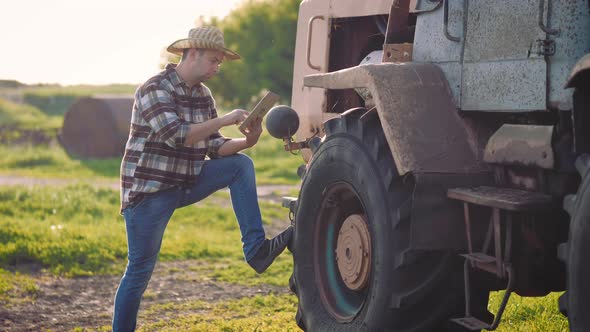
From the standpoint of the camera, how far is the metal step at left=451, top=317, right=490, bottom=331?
3975mm

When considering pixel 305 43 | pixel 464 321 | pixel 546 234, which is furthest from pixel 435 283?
pixel 305 43

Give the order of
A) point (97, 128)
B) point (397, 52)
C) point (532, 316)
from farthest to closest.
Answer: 1. point (97, 128)
2. point (532, 316)
3. point (397, 52)

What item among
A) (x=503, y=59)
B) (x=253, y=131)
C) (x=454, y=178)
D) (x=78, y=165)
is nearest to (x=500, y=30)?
(x=503, y=59)

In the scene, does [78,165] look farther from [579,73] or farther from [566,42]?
[579,73]

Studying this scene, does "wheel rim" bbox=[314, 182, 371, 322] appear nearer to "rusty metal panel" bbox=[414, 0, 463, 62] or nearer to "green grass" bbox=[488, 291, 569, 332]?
"rusty metal panel" bbox=[414, 0, 463, 62]

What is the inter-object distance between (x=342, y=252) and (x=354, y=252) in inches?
5.9

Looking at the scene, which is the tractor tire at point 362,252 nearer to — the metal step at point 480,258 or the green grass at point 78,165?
the metal step at point 480,258

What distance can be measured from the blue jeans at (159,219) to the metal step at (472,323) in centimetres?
189

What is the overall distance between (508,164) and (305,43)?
327 centimetres

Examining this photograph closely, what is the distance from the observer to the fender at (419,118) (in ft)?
13.9

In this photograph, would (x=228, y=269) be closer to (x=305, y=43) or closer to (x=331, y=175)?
(x=305, y=43)

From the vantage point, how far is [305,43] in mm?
7082

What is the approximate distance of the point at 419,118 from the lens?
4.35 m

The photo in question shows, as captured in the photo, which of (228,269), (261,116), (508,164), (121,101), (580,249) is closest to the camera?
(580,249)
